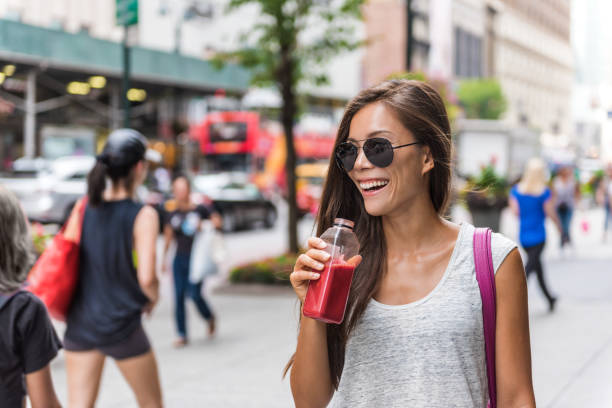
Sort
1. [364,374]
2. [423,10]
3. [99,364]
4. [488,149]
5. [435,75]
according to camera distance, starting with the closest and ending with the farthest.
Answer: [364,374] < [99,364] < [435,75] < [488,149] < [423,10]

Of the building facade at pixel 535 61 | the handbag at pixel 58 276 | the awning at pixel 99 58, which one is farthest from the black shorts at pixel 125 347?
the building facade at pixel 535 61

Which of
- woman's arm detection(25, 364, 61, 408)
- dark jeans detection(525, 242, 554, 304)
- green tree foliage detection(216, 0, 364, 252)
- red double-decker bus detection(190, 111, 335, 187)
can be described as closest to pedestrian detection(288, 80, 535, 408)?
woman's arm detection(25, 364, 61, 408)

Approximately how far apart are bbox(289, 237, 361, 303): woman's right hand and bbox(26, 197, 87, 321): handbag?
224cm

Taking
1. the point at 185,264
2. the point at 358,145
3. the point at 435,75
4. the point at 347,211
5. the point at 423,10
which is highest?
the point at 423,10

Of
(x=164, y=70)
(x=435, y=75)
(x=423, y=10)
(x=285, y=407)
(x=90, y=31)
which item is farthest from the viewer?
(x=423, y=10)

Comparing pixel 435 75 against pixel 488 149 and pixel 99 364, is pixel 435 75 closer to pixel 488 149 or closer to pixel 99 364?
pixel 99 364

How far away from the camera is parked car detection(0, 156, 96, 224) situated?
19.0m

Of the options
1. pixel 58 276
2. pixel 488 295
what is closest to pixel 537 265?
pixel 58 276

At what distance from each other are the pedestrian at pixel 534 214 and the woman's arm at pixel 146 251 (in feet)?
20.6

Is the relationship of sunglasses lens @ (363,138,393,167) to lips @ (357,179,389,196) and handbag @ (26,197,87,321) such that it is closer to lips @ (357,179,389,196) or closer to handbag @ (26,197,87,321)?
lips @ (357,179,389,196)

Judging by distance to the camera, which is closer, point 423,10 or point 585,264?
point 585,264

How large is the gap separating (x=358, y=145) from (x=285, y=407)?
4170 mm

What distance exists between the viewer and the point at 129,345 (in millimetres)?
3982

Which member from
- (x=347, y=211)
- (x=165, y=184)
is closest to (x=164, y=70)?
(x=165, y=184)
